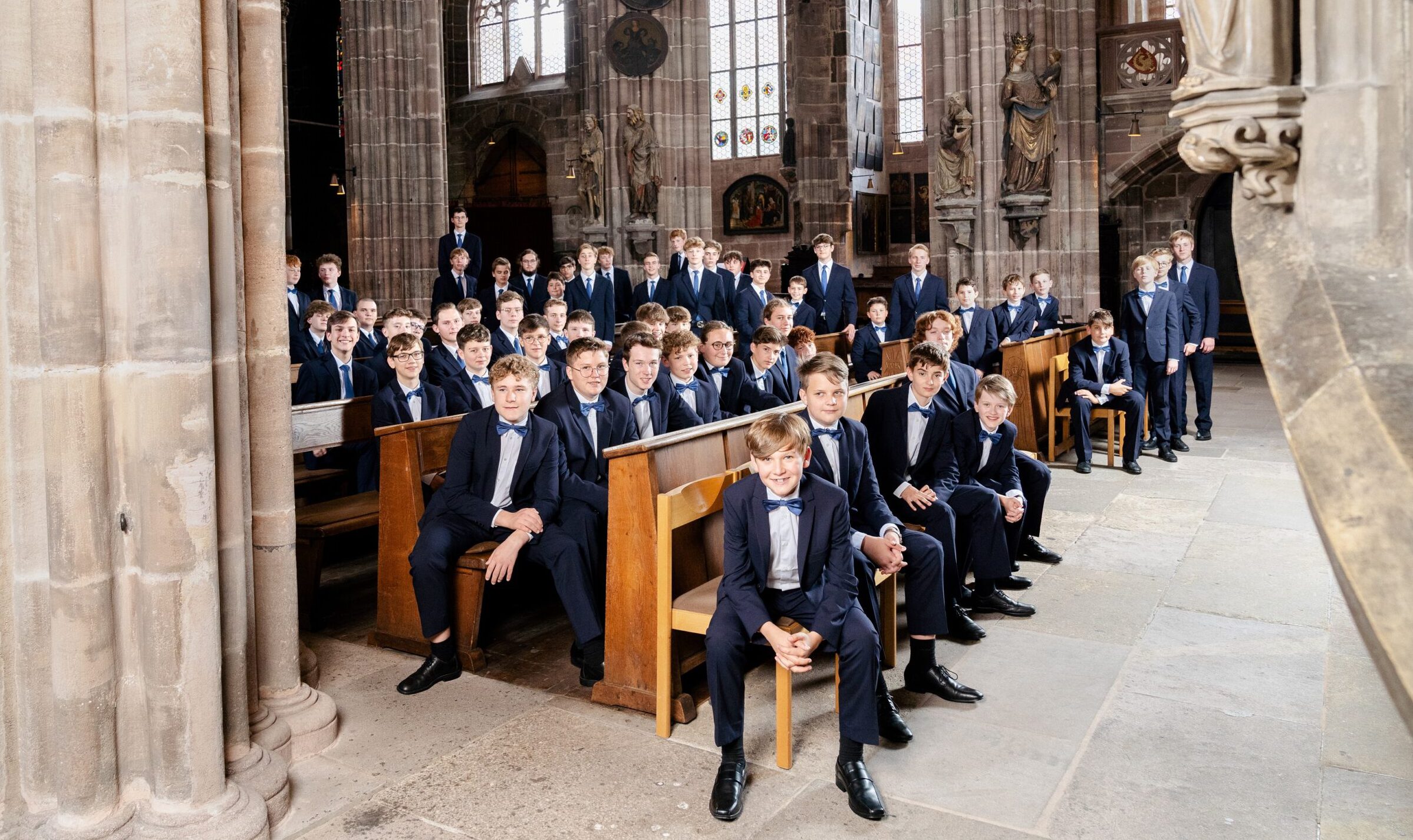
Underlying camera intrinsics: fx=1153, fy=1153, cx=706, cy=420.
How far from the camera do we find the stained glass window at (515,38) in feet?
76.7

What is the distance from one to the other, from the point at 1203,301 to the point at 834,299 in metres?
3.37

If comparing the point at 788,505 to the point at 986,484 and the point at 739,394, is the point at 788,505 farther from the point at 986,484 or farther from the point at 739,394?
the point at 739,394

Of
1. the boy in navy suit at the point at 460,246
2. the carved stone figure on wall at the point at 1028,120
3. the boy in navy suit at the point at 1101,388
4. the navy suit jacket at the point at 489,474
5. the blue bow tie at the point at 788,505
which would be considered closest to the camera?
the blue bow tie at the point at 788,505

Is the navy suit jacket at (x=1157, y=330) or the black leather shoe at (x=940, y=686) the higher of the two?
the navy suit jacket at (x=1157, y=330)

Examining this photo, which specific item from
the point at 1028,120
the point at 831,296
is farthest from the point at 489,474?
the point at 1028,120

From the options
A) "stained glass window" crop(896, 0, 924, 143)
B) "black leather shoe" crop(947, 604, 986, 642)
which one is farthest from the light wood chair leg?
"stained glass window" crop(896, 0, 924, 143)

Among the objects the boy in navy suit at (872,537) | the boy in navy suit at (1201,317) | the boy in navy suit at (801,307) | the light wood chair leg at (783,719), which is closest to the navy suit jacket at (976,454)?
the boy in navy suit at (872,537)

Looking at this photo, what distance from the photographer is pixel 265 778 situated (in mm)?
3496

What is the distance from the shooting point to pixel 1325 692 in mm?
4285

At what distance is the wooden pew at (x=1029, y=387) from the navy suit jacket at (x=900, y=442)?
3660mm

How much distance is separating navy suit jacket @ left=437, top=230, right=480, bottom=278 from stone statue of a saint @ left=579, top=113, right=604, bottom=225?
10.3 ft

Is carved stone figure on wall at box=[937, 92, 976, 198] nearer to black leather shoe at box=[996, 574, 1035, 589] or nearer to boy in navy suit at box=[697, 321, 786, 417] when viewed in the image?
boy in navy suit at box=[697, 321, 786, 417]

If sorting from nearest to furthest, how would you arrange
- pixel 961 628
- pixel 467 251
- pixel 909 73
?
pixel 961 628 < pixel 467 251 < pixel 909 73

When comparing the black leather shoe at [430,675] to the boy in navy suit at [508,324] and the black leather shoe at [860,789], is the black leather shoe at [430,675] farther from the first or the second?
the boy in navy suit at [508,324]
